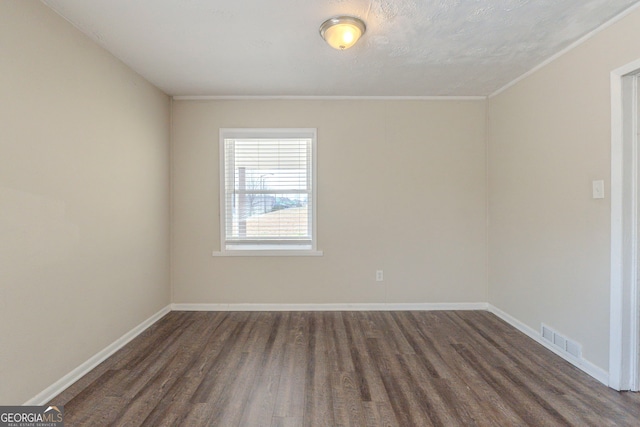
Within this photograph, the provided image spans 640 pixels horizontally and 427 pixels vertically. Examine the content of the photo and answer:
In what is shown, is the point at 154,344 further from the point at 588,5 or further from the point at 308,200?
the point at 588,5

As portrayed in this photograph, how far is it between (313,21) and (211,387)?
8.68ft

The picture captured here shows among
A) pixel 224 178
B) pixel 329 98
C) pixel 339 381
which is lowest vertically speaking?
pixel 339 381

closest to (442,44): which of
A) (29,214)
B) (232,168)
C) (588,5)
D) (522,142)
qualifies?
(588,5)

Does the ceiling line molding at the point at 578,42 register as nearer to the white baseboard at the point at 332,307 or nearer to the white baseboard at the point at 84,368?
the white baseboard at the point at 332,307

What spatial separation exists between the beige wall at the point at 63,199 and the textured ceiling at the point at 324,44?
307 millimetres

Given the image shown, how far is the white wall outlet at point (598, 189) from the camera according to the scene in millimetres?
2051

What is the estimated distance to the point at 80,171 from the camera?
2119 mm

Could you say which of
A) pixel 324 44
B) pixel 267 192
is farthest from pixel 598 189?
pixel 267 192

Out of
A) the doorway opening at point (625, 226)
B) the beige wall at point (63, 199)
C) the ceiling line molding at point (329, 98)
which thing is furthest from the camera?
the ceiling line molding at point (329, 98)

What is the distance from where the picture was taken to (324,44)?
7.37ft

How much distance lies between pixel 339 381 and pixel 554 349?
1.92m

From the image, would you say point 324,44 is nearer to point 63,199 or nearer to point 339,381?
point 63,199

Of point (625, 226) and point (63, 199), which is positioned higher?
point (63, 199)

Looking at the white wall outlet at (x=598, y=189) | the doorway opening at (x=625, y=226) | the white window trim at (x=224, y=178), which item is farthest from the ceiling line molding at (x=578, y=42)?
the white window trim at (x=224, y=178)
